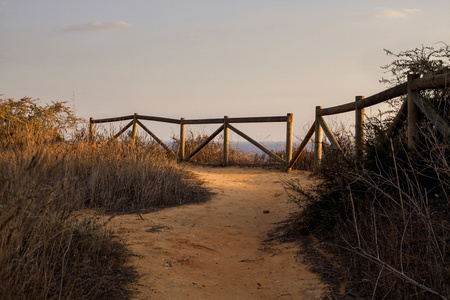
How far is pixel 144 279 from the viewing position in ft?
11.2

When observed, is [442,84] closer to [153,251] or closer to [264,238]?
[264,238]

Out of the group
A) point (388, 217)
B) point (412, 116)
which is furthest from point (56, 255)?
point (412, 116)

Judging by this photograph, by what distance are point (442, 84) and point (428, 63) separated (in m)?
1.75

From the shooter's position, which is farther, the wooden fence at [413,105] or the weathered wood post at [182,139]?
the weathered wood post at [182,139]

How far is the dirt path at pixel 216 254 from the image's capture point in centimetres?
350

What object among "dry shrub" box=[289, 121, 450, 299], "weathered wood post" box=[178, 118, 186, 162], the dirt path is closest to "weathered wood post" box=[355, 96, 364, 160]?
"dry shrub" box=[289, 121, 450, 299]

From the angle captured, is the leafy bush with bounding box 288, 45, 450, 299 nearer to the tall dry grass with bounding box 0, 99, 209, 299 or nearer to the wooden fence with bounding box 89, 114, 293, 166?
the tall dry grass with bounding box 0, 99, 209, 299

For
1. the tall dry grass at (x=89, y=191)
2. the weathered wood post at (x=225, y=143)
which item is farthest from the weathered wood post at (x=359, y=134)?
the weathered wood post at (x=225, y=143)

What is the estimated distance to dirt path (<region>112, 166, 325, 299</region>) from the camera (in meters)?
3.50

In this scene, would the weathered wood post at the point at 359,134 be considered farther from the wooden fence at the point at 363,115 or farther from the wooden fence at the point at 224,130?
the wooden fence at the point at 224,130

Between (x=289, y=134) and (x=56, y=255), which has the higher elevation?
(x=289, y=134)

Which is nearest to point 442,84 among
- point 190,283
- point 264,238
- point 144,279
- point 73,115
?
point 264,238

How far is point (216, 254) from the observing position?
4527 millimetres

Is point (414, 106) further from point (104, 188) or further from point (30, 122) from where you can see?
point (30, 122)
